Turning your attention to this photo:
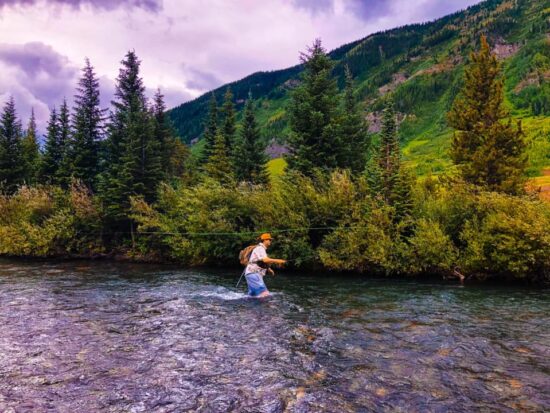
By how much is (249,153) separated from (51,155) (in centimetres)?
2724

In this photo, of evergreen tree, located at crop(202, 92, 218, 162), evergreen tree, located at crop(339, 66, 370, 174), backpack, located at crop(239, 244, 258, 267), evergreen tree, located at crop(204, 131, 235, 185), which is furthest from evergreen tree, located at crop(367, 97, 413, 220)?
evergreen tree, located at crop(202, 92, 218, 162)

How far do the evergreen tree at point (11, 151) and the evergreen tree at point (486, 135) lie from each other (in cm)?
5574

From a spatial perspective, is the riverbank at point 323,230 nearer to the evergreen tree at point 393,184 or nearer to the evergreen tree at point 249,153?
the evergreen tree at point 393,184

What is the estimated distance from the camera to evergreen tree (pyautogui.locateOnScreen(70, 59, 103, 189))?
49.2 m

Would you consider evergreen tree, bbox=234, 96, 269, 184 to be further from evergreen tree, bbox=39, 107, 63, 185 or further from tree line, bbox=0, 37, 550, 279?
evergreen tree, bbox=39, 107, 63, 185

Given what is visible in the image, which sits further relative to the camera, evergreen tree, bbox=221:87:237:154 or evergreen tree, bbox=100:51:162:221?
evergreen tree, bbox=221:87:237:154

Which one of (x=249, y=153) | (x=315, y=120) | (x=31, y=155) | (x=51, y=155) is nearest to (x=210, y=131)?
(x=249, y=153)

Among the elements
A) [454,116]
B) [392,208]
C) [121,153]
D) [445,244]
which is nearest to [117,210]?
[121,153]

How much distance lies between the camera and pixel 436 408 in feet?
24.5

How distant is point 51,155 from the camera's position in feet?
184

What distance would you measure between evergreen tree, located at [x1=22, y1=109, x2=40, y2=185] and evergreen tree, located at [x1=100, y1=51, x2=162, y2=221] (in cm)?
1675

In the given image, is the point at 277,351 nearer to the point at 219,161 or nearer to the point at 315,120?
the point at 315,120

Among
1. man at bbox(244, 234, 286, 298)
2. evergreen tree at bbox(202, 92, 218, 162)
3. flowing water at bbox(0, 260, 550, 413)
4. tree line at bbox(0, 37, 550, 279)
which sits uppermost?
evergreen tree at bbox(202, 92, 218, 162)

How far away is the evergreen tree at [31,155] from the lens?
59625mm
